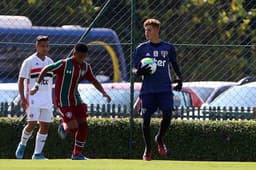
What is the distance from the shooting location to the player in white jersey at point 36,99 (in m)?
17.2

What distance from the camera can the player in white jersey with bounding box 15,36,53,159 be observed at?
1722 cm

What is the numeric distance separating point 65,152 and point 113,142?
893 mm

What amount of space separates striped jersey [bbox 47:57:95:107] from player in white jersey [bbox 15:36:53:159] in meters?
0.77

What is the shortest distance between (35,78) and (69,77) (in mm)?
1122

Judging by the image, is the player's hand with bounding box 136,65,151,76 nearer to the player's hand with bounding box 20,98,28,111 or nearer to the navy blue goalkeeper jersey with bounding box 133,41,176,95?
the navy blue goalkeeper jersey with bounding box 133,41,176,95

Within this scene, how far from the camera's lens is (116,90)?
20922 mm

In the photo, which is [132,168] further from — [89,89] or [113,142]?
[89,89]

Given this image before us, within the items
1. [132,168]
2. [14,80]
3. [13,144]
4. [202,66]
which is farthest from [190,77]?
[132,168]

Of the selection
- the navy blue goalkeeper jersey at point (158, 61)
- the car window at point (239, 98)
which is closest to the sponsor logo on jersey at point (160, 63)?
the navy blue goalkeeper jersey at point (158, 61)

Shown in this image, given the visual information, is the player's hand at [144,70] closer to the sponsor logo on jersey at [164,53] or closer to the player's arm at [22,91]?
the sponsor logo on jersey at [164,53]

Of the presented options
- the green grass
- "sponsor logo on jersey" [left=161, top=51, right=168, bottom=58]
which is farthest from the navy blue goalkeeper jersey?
the green grass

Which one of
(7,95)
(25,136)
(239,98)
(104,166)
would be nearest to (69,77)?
(25,136)

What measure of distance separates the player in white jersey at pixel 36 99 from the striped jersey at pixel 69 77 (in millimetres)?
774

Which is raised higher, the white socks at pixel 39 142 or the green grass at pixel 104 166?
the white socks at pixel 39 142
